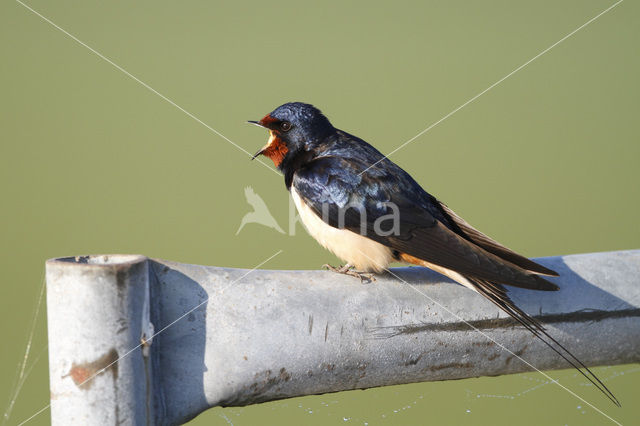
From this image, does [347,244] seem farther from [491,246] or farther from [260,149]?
[260,149]

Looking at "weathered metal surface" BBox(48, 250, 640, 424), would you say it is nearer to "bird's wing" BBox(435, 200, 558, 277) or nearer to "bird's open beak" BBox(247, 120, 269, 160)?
"bird's wing" BBox(435, 200, 558, 277)

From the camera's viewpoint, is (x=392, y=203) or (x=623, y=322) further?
(x=392, y=203)

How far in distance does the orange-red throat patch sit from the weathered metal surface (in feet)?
2.62

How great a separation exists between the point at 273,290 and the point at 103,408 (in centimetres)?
48

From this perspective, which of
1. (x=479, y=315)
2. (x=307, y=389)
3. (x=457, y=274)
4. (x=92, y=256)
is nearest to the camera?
(x=92, y=256)

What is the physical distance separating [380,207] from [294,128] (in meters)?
0.53

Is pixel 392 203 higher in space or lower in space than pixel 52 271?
higher

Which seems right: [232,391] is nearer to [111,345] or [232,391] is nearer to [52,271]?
[111,345]

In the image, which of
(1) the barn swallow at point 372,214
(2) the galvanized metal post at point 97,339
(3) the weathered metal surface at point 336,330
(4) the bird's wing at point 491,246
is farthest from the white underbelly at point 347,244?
(2) the galvanized metal post at point 97,339

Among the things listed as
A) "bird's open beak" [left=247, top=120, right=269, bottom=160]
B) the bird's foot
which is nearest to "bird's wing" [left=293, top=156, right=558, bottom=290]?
the bird's foot

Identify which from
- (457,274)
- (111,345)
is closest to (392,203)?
(457,274)

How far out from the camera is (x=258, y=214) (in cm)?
287

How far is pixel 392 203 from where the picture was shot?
2.39 metres

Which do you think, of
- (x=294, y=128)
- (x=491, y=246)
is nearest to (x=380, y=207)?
(x=491, y=246)
